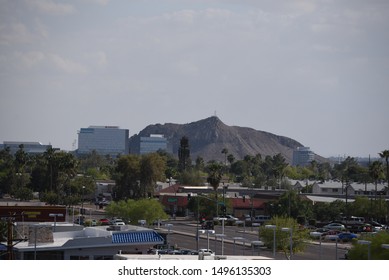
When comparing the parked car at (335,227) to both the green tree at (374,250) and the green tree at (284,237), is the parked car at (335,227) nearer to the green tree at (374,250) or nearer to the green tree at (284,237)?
the green tree at (284,237)

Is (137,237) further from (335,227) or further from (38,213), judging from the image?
(335,227)

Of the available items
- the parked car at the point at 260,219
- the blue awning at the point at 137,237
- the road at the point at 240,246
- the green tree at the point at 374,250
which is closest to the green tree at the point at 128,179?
the parked car at the point at 260,219

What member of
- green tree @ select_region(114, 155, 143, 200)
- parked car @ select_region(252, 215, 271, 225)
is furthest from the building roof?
green tree @ select_region(114, 155, 143, 200)

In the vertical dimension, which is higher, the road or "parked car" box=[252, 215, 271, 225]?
"parked car" box=[252, 215, 271, 225]

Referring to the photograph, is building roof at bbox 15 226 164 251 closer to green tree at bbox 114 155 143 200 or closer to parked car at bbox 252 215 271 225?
parked car at bbox 252 215 271 225

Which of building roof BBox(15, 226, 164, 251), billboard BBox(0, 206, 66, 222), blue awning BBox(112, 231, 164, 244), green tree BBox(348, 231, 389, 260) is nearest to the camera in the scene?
green tree BBox(348, 231, 389, 260)

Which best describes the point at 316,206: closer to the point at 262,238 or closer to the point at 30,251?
the point at 262,238
